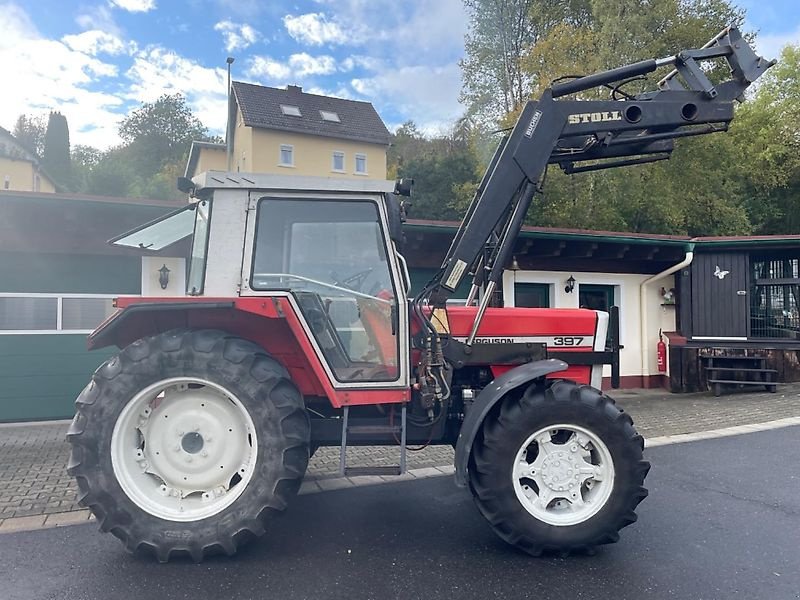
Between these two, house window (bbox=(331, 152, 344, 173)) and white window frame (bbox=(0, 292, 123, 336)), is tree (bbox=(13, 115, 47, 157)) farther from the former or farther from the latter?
white window frame (bbox=(0, 292, 123, 336))

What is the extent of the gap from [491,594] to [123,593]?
1.90 metres

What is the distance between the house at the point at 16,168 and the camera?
3878cm

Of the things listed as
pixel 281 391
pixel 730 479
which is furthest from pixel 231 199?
pixel 730 479

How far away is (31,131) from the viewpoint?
199ft

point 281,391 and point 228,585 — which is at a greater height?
point 281,391

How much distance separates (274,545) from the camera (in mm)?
3713

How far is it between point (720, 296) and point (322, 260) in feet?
30.8

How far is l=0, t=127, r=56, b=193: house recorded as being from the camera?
38.8m

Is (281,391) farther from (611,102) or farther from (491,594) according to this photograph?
(611,102)

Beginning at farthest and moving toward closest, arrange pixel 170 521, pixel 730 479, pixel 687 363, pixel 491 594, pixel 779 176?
pixel 779 176 → pixel 687 363 → pixel 730 479 → pixel 170 521 → pixel 491 594

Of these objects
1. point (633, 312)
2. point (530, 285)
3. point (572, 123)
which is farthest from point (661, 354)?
point (572, 123)

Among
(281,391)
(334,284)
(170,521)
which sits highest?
(334,284)

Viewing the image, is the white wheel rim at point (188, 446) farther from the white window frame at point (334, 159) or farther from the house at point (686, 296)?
the white window frame at point (334, 159)

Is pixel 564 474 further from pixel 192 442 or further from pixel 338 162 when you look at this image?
pixel 338 162
